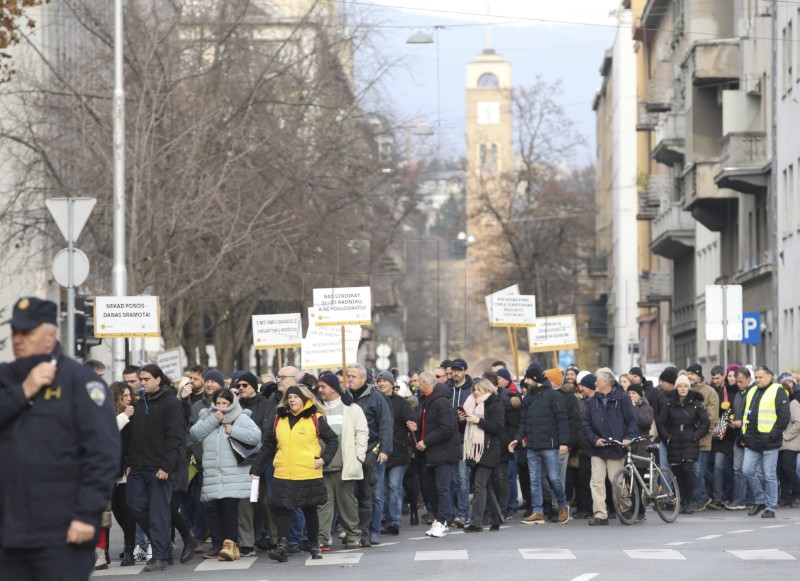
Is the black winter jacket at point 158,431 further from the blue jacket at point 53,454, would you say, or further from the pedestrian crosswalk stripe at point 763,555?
the blue jacket at point 53,454

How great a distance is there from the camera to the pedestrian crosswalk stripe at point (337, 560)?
54.9 ft

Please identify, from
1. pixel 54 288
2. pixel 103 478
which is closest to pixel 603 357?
pixel 54 288

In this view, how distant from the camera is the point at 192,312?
3956 cm

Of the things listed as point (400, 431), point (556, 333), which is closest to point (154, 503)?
point (400, 431)

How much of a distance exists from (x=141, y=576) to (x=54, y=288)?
3839 cm

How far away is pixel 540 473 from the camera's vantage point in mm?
21625

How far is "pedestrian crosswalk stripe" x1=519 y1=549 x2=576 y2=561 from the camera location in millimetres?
16578

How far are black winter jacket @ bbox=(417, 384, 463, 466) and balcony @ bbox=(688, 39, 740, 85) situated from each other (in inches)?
1302

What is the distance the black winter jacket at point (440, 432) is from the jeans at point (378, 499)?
0.54m

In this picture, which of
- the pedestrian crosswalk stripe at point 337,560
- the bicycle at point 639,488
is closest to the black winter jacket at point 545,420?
the bicycle at point 639,488

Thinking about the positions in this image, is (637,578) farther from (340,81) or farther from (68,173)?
(340,81)

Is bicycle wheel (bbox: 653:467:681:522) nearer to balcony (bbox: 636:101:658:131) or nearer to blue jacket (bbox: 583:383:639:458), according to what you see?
blue jacket (bbox: 583:383:639:458)

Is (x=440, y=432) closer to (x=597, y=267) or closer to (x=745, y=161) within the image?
(x=745, y=161)

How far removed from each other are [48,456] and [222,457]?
9.05m
